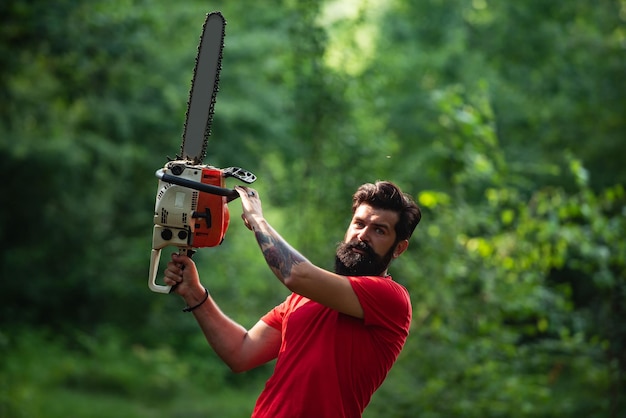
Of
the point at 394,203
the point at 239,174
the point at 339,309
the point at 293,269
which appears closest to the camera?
the point at 293,269

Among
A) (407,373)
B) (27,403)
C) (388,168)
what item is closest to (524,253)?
(407,373)

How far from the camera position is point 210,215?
300 cm

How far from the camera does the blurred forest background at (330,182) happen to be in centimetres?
661

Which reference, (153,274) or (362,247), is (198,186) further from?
(362,247)

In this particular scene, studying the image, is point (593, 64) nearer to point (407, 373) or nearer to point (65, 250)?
point (407, 373)

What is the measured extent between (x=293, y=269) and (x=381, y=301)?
15.5 inches

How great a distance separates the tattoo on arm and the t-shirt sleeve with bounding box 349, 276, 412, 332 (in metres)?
0.26

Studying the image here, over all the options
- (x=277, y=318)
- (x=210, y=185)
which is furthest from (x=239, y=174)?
(x=277, y=318)

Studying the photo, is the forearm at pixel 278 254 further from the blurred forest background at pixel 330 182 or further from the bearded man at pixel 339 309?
the blurred forest background at pixel 330 182

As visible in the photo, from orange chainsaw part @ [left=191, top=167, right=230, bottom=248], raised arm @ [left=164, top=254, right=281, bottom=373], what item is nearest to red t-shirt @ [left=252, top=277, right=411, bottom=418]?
raised arm @ [left=164, top=254, right=281, bottom=373]

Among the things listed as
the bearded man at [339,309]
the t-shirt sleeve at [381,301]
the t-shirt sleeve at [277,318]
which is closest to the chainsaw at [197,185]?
the bearded man at [339,309]

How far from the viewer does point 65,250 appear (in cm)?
1403

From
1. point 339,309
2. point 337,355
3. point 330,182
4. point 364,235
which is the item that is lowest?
point 337,355

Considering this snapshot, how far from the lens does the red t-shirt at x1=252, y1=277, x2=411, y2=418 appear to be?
2887 millimetres
